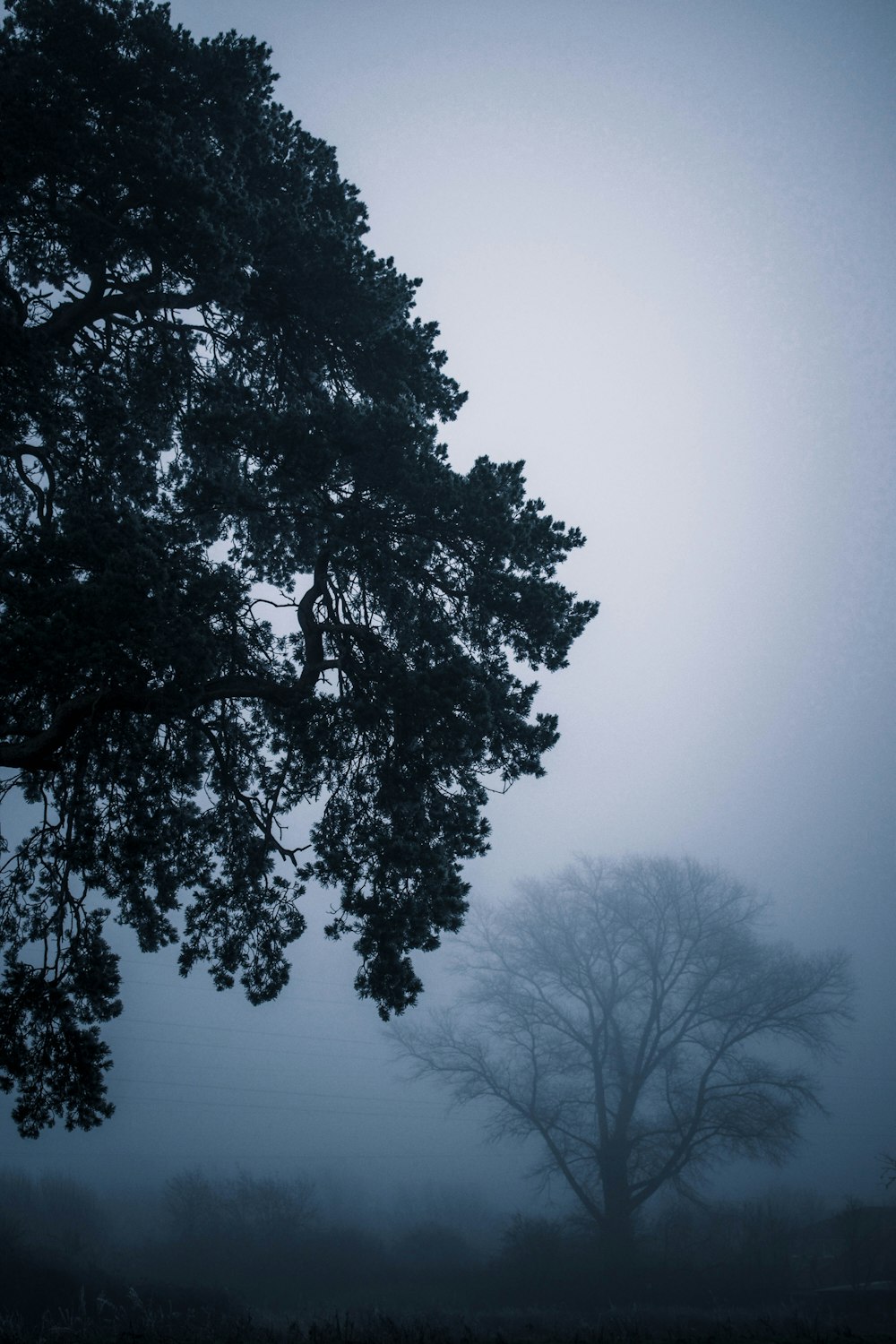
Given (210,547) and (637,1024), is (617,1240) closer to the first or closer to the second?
(637,1024)

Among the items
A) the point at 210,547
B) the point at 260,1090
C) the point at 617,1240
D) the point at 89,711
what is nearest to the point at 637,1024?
the point at 617,1240

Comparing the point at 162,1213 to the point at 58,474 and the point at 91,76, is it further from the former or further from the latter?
the point at 91,76

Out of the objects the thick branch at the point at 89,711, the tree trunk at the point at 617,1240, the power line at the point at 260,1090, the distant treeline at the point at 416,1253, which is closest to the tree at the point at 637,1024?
the tree trunk at the point at 617,1240

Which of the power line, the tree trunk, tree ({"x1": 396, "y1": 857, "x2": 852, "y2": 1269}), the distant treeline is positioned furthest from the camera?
the power line

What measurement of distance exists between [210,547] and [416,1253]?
105 feet

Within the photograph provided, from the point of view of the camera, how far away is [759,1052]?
9538 cm

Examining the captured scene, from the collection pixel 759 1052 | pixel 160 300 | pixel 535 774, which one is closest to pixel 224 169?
pixel 160 300

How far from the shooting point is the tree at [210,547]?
8648 mm

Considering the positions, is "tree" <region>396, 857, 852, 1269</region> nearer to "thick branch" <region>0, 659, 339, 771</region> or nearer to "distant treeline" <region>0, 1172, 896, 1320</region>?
"distant treeline" <region>0, 1172, 896, 1320</region>

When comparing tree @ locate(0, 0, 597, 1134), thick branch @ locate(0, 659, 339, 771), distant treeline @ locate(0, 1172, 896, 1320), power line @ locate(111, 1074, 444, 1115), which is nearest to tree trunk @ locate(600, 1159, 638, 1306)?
distant treeline @ locate(0, 1172, 896, 1320)

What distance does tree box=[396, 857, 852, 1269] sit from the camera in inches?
1180

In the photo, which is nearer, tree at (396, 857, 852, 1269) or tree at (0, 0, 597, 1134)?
tree at (0, 0, 597, 1134)

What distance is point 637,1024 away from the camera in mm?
37781

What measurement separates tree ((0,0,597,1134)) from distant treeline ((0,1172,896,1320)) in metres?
18.5
